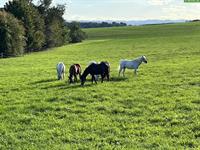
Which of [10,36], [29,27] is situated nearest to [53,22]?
[29,27]

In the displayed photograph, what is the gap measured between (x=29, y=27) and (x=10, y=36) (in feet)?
42.4

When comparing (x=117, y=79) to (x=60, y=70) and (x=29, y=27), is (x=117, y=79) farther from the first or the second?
(x=29, y=27)

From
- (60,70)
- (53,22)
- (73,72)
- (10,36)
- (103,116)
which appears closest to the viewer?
(103,116)

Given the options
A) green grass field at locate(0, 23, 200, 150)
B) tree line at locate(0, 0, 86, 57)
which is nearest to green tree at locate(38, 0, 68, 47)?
tree line at locate(0, 0, 86, 57)

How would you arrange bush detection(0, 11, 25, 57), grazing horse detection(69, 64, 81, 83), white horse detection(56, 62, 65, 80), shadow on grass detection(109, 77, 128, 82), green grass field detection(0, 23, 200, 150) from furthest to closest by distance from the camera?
bush detection(0, 11, 25, 57) < white horse detection(56, 62, 65, 80) < shadow on grass detection(109, 77, 128, 82) < grazing horse detection(69, 64, 81, 83) < green grass field detection(0, 23, 200, 150)

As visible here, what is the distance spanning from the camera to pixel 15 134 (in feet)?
42.7

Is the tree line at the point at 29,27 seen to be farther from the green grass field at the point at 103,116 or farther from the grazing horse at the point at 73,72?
the green grass field at the point at 103,116

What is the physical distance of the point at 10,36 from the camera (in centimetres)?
7606

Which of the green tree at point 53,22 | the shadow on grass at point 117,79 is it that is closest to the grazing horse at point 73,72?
the shadow on grass at point 117,79

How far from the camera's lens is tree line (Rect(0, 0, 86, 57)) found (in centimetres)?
7594

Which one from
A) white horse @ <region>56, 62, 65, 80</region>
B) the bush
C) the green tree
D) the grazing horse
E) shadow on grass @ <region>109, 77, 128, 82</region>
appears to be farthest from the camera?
the green tree

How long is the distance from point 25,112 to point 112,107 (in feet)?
11.8

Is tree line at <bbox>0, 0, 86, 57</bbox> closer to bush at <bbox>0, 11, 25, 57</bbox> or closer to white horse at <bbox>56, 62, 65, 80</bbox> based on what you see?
bush at <bbox>0, 11, 25, 57</bbox>

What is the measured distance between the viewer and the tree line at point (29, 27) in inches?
2990
